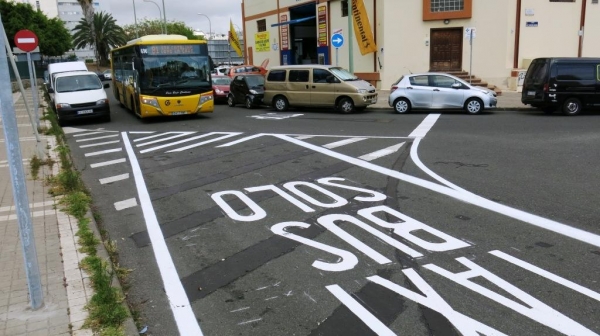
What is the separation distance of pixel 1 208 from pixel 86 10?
57230mm

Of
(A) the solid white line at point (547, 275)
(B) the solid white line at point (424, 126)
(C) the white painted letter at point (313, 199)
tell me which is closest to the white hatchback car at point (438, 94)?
(B) the solid white line at point (424, 126)

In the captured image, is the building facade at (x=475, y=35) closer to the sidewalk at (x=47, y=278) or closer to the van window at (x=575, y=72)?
the van window at (x=575, y=72)

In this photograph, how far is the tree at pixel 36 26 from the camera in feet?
164

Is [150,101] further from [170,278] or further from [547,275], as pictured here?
[547,275]

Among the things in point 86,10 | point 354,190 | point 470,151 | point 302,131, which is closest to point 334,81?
point 302,131

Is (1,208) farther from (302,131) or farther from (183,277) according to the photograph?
(302,131)

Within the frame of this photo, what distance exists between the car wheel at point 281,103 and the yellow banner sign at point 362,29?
27.4ft

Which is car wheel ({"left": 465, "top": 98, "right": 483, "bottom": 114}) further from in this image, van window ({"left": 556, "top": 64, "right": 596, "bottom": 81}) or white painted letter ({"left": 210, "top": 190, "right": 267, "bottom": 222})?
white painted letter ({"left": 210, "top": 190, "right": 267, "bottom": 222})

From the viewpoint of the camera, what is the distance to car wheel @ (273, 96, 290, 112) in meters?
22.3

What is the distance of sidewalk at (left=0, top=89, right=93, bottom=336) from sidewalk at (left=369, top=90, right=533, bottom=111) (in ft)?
54.8

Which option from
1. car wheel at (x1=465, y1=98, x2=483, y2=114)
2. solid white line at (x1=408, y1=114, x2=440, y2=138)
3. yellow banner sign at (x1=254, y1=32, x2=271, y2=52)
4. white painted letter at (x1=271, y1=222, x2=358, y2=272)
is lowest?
solid white line at (x1=408, y1=114, x2=440, y2=138)

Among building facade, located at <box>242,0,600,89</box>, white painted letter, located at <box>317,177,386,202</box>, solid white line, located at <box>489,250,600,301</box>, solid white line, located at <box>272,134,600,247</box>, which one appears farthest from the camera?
building facade, located at <box>242,0,600,89</box>

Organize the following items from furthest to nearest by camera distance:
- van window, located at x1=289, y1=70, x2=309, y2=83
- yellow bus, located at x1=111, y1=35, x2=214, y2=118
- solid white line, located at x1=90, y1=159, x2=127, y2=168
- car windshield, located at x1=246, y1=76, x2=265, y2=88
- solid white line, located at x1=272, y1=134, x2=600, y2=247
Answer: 1. car windshield, located at x1=246, y1=76, x2=265, y2=88
2. van window, located at x1=289, y1=70, x2=309, y2=83
3. yellow bus, located at x1=111, y1=35, x2=214, y2=118
4. solid white line, located at x1=90, y1=159, x2=127, y2=168
5. solid white line, located at x1=272, y1=134, x2=600, y2=247

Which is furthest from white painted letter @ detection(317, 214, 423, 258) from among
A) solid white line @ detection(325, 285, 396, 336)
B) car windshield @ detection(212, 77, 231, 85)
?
car windshield @ detection(212, 77, 231, 85)
